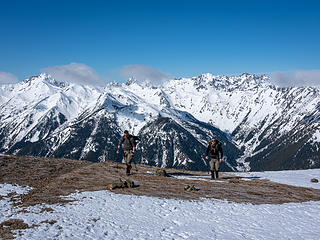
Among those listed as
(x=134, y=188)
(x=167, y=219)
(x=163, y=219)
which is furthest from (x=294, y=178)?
(x=163, y=219)

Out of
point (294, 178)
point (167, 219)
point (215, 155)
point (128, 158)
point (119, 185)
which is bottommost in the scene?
point (167, 219)

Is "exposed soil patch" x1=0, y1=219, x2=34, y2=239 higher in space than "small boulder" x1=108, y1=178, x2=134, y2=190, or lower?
lower

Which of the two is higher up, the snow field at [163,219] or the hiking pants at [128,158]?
the hiking pants at [128,158]

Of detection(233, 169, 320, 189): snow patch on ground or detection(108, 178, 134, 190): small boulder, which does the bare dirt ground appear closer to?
detection(108, 178, 134, 190): small boulder

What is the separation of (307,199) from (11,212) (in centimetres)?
1944

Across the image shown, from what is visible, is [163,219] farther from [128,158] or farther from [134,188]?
[128,158]

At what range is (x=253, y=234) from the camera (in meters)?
12.3

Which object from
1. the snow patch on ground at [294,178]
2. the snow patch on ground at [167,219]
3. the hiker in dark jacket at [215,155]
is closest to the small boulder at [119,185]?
the snow patch on ground at [167,219]

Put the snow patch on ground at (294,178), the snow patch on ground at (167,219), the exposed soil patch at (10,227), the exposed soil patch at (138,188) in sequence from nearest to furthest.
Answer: the exposed soil patch at (10,227) < the snow patch on ground at (167,219) < the exposed soil patch at (138,188) < the snow patch on ground at (294,178)

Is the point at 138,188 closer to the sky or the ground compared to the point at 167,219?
closer to the sky

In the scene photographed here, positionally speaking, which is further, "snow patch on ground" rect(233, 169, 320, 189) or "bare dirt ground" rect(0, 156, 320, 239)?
"snow patch on ground" rect(233, 169, 320, 189)

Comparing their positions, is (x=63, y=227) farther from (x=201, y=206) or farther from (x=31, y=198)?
(x=201, y=206)

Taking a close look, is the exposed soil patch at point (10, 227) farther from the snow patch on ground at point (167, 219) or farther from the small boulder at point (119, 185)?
the small boulder at point (119, 185)

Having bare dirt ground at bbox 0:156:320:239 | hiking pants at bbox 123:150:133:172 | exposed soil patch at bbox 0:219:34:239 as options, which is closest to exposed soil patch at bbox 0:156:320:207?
bare dirt ground at bbox 0:156:320:239
